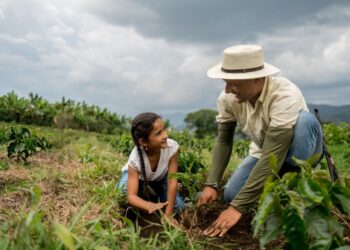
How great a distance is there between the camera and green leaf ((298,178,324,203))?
6.34 feet

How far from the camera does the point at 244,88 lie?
3.19 m

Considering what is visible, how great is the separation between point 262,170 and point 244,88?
0.53m

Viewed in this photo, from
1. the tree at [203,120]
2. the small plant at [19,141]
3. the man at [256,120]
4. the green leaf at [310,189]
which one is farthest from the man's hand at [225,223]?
the tree at [203,120]

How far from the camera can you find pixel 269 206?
2.00m

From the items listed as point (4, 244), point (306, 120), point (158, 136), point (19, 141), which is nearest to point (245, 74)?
point (306, 120)

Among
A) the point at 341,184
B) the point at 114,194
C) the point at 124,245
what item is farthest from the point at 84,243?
the point at 114,194

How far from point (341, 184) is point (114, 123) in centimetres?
1846

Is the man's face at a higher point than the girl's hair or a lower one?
higher

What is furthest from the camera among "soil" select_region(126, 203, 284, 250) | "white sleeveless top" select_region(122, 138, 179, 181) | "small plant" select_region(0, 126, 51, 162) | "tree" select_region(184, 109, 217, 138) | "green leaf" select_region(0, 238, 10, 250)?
"tree" select_region(184, 109, 217, 138)

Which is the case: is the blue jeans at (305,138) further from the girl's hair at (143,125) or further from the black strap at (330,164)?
the girl's hair at (143,125)

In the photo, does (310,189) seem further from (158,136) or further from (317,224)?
(158,136)

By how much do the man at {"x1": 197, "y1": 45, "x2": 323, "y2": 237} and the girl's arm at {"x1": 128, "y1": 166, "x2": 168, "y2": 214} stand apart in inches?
14.8

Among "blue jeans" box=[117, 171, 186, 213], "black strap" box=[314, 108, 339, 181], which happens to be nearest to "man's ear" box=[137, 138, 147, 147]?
"blue jeans" box=[117, 171, 186, 213]

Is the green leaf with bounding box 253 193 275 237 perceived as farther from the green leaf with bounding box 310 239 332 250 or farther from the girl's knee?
the girl's knee
